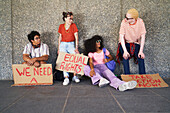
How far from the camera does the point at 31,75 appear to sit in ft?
8.72

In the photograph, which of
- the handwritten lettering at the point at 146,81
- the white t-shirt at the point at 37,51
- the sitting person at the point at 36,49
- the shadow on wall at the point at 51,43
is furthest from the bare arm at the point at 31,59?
the handwritten lettering at the point at 146,81

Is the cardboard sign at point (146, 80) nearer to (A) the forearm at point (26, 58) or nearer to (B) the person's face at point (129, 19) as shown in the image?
(B) the person's face at point (129, 19)

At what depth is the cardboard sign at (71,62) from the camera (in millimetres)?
2928

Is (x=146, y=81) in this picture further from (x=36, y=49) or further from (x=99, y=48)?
(x=36, y=49)

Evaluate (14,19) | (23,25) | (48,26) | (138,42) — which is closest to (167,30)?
(138,42)

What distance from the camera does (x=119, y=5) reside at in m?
3.58

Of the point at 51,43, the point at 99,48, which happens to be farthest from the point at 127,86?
the point at 51,43

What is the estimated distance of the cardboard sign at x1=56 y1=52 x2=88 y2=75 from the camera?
2.93m

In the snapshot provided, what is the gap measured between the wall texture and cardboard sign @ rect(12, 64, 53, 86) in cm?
97

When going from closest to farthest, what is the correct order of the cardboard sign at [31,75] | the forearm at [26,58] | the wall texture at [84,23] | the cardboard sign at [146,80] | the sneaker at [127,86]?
1. the sneaker at [127,86]
2. the cardboard sign at [146,80]
3. the cardboard sign at [31,75]
4. the forearm at [26,58]
5. the wall texture at [84,23]

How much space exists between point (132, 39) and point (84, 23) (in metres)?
1.56

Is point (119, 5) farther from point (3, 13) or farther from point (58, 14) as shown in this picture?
point (3, 13)

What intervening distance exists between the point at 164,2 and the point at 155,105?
11.4 feet

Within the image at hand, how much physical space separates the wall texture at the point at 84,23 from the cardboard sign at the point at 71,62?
0.73m
